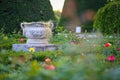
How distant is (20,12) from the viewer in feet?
45.6

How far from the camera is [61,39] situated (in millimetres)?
9383

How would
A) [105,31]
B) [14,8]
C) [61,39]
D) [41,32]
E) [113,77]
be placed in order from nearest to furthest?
1. [113,77]
2. [41,32]
3. [61,39]
4. [105,31]
5. [14,8]

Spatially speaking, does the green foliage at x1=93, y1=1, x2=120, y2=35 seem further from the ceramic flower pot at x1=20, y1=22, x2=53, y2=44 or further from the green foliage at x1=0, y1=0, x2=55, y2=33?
the ceramic flower pot at x1=20, y1=22, x2=53, y2=44

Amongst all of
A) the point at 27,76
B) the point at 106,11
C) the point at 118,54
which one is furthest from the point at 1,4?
the point at 27,76

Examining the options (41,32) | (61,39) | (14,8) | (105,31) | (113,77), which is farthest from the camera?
(14,8)

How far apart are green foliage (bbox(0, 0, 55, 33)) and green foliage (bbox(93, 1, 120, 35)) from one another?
2.33 m

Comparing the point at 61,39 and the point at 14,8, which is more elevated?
the point at 14,8

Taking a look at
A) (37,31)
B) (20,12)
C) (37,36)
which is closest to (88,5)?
(20,12)

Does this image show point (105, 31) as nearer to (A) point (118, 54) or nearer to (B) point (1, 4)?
(B) point (1, 4)

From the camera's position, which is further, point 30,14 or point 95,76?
point 30,14

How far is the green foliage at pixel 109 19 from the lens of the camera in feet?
42.0

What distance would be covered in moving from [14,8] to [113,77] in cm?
1245

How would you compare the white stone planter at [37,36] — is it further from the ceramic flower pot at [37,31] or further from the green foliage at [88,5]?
the green foliage at [88,5]

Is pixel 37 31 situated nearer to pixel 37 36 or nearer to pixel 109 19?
pixel 37 36
